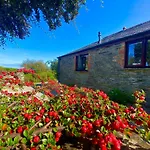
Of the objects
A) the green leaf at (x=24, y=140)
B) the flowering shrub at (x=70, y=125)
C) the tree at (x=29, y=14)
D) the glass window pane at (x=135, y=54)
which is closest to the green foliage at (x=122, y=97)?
the glass window pane at (x=135, y=54)

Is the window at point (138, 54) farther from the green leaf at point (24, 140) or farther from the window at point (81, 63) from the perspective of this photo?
the green leaf at point (24, 140)

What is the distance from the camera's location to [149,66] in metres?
7.29

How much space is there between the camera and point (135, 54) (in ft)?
27.1

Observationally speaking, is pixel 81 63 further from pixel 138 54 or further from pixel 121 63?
pixel 138 54

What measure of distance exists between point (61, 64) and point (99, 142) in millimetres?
16834

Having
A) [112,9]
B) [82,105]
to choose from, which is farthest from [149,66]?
[82,105]

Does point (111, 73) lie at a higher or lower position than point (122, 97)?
higher

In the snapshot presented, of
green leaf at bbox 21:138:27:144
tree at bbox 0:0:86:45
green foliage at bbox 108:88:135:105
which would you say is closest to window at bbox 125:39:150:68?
green foliage at bbox 108:88:135:105

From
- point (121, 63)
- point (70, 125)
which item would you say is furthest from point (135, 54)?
point (70, 125)

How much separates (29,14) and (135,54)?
5.81 meters

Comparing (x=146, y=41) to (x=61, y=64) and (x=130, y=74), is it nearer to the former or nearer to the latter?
(x=130, y=74)

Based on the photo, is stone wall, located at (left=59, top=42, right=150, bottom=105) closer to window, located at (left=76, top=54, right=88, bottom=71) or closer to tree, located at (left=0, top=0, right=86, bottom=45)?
window, located at (left=76, top=54, right=88, bottom=71)

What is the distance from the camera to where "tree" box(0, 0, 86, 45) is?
655 centimetres

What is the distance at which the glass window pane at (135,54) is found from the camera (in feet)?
26.1
